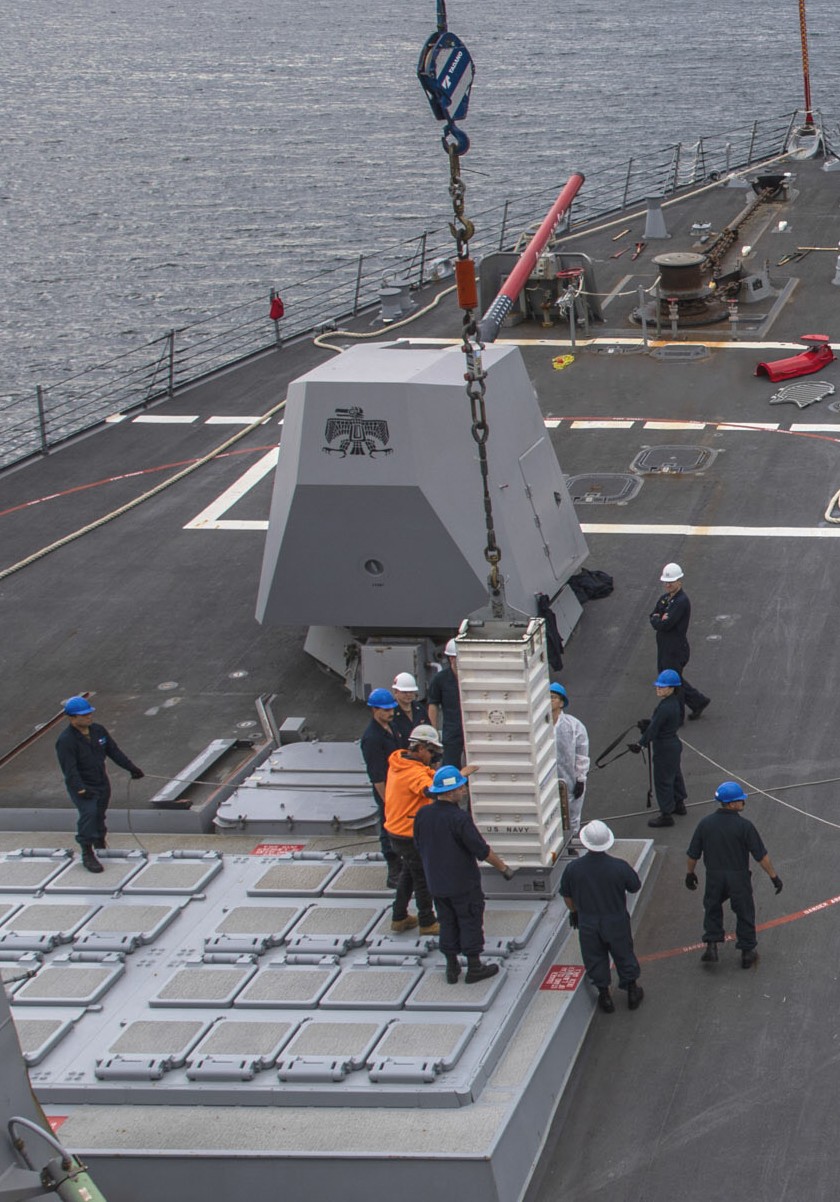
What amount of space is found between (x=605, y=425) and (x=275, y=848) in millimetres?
10869

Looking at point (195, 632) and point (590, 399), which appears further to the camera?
point (590, 399)

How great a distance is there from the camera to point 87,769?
12984 mm

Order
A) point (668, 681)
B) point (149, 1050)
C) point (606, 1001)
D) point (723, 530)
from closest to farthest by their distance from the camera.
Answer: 1. point (149, 1050)
2. point (606, 1001)
3. point (668, 681)
4. point (723, 530)

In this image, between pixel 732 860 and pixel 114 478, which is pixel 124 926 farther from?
pixel 114 478

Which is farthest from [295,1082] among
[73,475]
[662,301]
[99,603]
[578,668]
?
[662,301]

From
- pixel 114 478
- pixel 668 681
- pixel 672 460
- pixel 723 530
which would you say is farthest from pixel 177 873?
pixel 114 478

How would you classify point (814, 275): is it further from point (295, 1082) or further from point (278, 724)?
A: point (295, 1082)

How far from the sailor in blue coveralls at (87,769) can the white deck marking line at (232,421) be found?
11676 mm

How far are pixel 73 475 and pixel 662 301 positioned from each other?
9461 millimetres

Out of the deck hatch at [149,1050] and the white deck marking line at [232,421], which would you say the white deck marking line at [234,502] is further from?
the deck hatch at [149,1050]

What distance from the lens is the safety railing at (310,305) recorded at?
109ft

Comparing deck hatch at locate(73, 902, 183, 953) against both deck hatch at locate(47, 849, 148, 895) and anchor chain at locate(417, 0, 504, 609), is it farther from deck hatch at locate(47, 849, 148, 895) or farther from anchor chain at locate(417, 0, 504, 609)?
anchor chain at locate(417, 0, 504, 609)

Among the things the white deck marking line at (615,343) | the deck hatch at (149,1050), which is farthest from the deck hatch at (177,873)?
the white deck marking line at (615,343)

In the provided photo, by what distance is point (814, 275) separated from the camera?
2838cm
